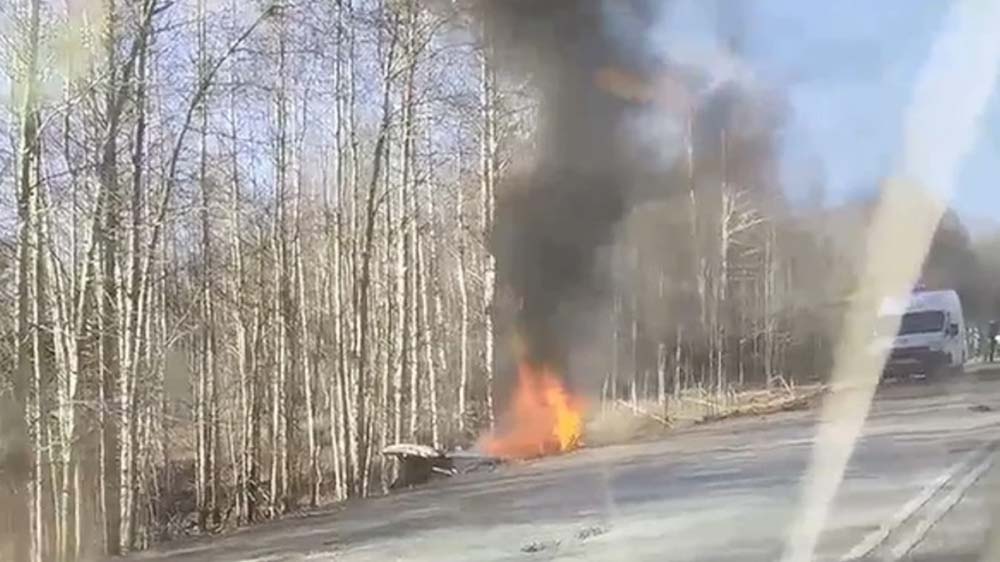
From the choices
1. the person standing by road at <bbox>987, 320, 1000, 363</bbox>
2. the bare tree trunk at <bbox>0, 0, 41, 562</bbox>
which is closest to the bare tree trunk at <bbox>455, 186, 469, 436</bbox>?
the bare tree trunk at <bbox>0, 0, 41, 562</bbox>

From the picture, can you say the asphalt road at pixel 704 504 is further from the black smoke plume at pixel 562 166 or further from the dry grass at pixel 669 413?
the black smoke plume at pixel 562 166

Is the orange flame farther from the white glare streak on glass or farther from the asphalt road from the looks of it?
the white glare streak on glass

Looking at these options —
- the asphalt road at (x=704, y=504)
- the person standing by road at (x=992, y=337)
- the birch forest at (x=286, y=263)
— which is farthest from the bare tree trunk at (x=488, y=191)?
the person standing by road at (x=992, y=337)

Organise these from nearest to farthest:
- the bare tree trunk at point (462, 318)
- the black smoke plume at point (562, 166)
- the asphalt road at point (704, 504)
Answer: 1. the asphalt road at point (704, 504)
2. the bare tree trunk at point (462, 318)
3. the black smoke plume at point (562, 166)

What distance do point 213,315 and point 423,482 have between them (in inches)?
25.1

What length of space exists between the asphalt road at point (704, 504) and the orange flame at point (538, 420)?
4 centimetres

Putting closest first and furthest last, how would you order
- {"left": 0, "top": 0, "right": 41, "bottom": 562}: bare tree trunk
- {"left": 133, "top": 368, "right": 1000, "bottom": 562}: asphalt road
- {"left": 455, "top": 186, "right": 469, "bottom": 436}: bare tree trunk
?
A: {"left": 0, "top": 0, "right": 41, "bottom": 562}: bare tree trunk, {"left": 133, "top": 368, "right": 1000, "bottom": 562}: asphalt road, {"left": 455, "top": 186, "right": 469, "bottom": 436}: bare tree trunk

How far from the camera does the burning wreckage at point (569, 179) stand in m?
2.73

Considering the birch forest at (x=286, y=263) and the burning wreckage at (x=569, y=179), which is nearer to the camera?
the birch forest at (x=286, y=263)

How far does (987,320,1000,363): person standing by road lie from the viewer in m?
2.76

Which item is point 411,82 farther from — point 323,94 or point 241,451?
point 241,451

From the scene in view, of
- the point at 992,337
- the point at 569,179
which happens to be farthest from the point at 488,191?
the point at 992,337

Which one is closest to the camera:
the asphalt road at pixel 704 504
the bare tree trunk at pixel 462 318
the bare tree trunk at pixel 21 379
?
the bare tree trunk at pixel 21 379

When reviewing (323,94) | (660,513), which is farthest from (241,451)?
(660,513)
